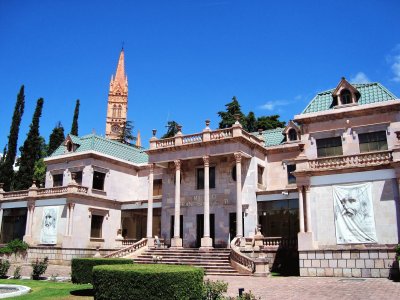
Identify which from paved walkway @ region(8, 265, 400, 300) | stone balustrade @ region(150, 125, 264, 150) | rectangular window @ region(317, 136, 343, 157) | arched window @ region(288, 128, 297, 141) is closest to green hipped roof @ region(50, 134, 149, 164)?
stone balustrade @ region(150, 125, 264, 150)

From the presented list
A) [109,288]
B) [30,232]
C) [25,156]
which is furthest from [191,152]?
[25,156]

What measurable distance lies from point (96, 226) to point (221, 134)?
51.9ft

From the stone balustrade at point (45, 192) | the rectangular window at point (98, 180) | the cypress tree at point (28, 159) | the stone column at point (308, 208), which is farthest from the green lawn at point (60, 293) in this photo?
the cypress tree at point (28, 159)

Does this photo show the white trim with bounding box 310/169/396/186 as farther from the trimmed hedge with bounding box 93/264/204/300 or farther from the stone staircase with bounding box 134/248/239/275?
the trimmed hedge with bounding box 93/264/204/300

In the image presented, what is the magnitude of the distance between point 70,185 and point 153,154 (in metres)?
8.33

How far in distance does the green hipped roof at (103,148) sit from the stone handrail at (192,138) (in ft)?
34.3

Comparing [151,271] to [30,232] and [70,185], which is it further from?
[30,232]

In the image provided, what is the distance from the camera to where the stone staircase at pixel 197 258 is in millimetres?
25452

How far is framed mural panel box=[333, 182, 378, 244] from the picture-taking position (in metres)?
21.7

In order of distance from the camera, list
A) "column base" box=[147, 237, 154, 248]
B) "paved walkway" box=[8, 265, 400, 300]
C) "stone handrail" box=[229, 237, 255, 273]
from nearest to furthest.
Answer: "paved walkway" box=[8, 265, 400, 300]
"stone handrail" box=[229, 237, 255, 273]
"column base" box=[147, 237, 154, 248]

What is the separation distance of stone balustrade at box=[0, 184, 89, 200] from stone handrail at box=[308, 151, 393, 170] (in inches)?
863

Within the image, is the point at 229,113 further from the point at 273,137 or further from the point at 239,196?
the point at 239,196

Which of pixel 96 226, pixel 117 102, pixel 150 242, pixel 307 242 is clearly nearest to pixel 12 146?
pixel 96 226

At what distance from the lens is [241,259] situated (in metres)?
24.9
